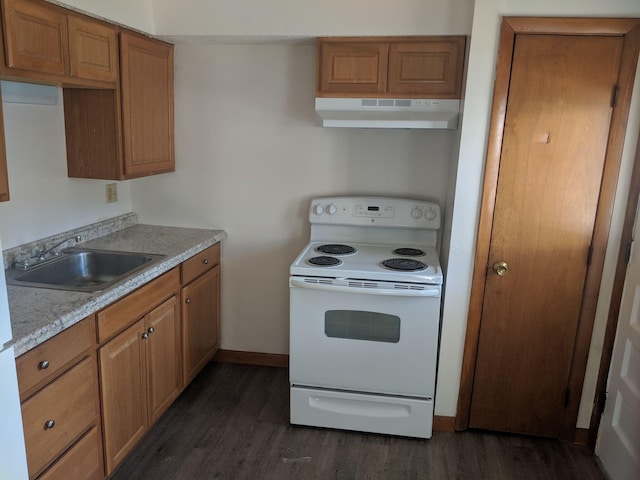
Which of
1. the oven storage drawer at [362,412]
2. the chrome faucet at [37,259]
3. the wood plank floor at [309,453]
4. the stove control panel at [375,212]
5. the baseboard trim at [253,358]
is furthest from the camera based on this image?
the baseboard trim at [253,358]

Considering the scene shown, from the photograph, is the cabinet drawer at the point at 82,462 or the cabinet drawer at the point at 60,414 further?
the cabinet drawer at the point at 82,462

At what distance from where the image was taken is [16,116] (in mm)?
2318

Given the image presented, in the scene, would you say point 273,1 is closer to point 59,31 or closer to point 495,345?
point 59,31

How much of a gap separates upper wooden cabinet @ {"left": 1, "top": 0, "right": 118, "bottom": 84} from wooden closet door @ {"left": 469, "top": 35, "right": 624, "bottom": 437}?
185 cm

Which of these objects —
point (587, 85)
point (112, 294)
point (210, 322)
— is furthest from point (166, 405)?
point (587, 85)

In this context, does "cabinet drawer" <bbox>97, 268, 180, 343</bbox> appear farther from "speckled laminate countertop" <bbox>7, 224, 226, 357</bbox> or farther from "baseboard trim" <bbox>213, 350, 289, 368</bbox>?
"baseboard trim" <bbox>213, 350, 289, 368</bbox>

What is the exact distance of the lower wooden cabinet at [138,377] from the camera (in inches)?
83.1

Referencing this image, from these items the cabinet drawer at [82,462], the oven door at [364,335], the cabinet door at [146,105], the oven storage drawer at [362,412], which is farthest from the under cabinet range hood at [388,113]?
the cabinet drawer at [82,462]

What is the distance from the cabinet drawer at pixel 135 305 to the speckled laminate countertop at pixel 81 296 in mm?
41

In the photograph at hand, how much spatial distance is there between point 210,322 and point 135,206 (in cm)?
88

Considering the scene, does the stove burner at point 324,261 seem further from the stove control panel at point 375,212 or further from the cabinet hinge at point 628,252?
the cabinet hinge at point 628,252

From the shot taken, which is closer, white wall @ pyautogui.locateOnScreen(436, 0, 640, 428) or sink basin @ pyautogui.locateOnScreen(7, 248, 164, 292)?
white wall @ pyautogui.locateOnScreen(436, 0, 640, 428)

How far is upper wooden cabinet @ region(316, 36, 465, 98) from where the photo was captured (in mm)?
2607

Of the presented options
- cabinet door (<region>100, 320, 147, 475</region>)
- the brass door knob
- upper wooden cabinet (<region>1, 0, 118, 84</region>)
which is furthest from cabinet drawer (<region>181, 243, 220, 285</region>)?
the brass door knob
